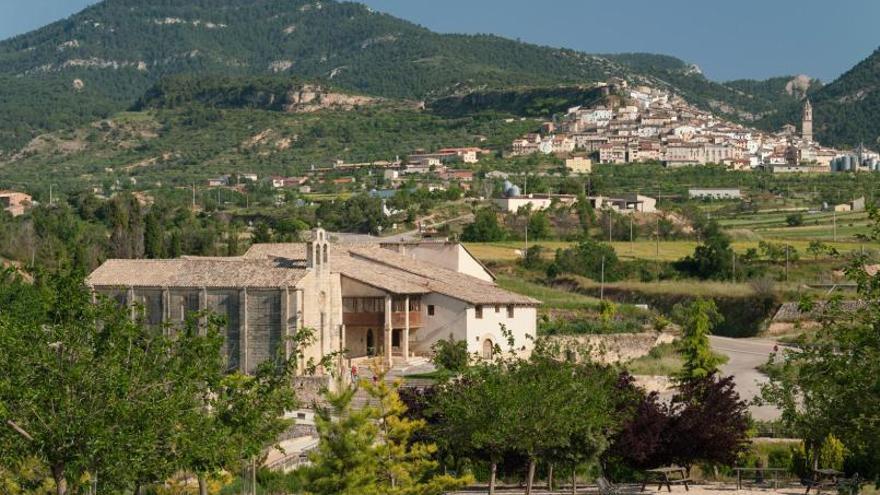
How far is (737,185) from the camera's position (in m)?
121

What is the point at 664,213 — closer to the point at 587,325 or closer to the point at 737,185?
the point at 737,185

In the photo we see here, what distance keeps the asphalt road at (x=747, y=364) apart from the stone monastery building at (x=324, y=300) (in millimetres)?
6527

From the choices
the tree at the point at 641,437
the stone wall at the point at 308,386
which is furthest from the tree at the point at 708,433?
the stone wall at the point at 308,386

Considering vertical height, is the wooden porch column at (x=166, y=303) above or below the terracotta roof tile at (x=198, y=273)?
below

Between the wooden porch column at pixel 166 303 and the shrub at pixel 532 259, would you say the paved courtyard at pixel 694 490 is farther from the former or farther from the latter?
the shrub at pixel 532 259

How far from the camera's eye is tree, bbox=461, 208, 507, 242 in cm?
8319

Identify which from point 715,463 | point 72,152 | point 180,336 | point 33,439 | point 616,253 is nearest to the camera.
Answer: point 33,439

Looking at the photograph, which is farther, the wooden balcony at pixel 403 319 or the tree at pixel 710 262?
the tree at pixel 710 262

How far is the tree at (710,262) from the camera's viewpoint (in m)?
70.9

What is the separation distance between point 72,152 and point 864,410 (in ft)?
527

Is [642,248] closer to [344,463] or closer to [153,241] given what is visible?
[153,241]

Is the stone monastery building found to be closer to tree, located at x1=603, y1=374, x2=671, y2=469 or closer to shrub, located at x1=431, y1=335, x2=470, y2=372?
shrub, located at x1=431, y1=335, x2=470, y2=372

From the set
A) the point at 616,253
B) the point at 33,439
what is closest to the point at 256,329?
the point at 33,439

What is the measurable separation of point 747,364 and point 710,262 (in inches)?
829
